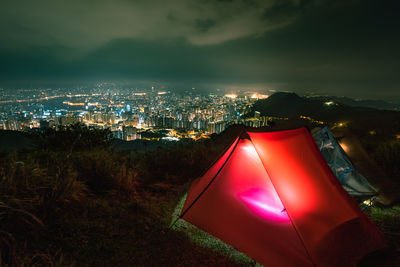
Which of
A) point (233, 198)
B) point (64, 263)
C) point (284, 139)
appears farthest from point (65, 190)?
point (284, 139)

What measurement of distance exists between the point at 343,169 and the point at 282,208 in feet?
8.72

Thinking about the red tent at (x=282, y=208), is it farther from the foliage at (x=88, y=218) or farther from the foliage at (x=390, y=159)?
the foliage at (x=390, y=159)

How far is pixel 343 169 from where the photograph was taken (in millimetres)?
4328

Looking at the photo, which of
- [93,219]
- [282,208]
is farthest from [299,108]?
[93,219]

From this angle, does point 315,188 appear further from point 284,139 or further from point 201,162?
point 201,162

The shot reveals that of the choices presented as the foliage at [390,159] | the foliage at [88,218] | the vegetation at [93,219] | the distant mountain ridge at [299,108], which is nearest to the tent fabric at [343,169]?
the vegetation at [93,219]

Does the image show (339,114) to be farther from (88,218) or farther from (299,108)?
(88,218)

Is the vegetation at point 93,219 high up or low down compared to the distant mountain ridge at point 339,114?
down

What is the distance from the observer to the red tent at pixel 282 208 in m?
2.55

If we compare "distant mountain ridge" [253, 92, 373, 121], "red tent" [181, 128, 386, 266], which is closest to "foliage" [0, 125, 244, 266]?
"red tent" [181, 128, 386, 266]

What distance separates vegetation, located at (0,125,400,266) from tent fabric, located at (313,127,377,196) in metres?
0.47

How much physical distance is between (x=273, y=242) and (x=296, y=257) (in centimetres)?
31

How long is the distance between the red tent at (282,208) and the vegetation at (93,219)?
429 millimetres

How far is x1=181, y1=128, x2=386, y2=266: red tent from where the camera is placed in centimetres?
255
